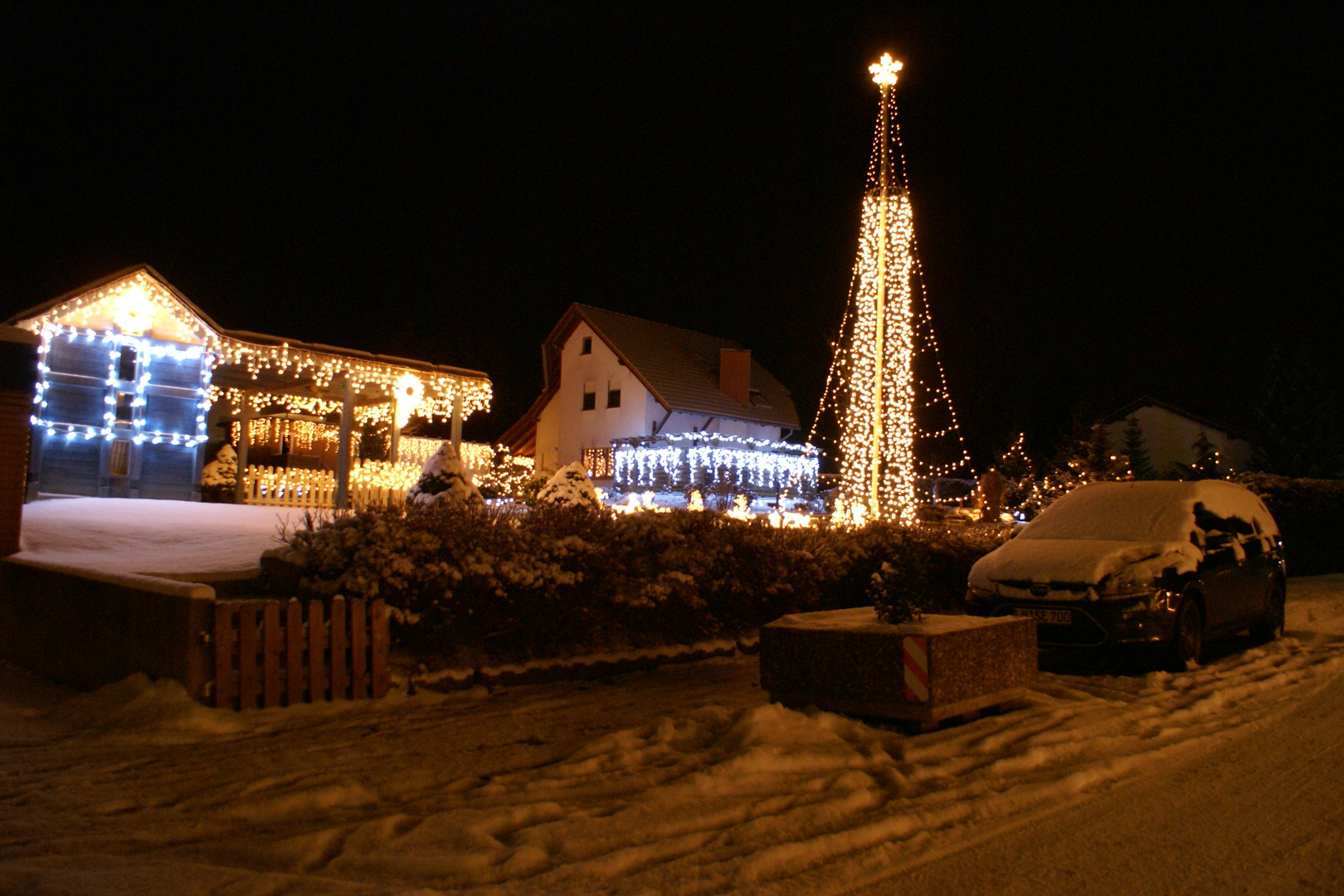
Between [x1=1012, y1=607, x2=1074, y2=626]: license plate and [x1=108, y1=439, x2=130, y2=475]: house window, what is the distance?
1781 centimetres

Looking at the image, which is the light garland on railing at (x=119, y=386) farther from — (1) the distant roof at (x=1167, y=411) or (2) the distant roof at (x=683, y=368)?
(1) the distant roof at (x=1167, y=411)

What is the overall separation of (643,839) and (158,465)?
61.9 feet

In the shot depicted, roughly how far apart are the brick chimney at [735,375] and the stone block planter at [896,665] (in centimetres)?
2984

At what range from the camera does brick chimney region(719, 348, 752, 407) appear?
37406 millimetres

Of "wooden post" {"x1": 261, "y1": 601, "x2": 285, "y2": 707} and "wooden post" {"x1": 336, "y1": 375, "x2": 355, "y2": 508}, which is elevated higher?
"wooden post" {"x1": 336, "y1": 375, "x2": 355, "y2": 508}

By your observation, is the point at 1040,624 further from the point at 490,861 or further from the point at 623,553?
the point at 490,861

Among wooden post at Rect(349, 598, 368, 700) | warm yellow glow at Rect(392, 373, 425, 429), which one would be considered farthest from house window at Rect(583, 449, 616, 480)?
wooden post at Rect(349, 598, 368, 700)

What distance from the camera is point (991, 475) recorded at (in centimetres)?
2623

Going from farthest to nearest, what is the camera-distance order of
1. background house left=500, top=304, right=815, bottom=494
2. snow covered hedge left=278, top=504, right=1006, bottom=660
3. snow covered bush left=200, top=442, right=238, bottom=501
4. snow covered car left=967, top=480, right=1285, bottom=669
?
1. background house left=500, top=304, right=815, bottom=494
2. snow covered bush left=200, top=442, right=238, bottom=501
3. snow covered car left=967, top=480, right=1285, bottom=669
4. snow covered hedge left=278, top=504, right=1006, bottom=660

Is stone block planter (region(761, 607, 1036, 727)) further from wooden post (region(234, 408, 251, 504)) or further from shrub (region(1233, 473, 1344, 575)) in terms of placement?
wooden post (region(234, 408, 251, 504))

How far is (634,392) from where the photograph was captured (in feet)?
113

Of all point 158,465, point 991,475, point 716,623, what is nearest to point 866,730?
point 716,623

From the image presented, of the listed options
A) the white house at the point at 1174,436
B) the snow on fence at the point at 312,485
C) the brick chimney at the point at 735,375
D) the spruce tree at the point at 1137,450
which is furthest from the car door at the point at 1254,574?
the white house at the point at 1174,436

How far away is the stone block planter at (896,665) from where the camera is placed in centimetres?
675
